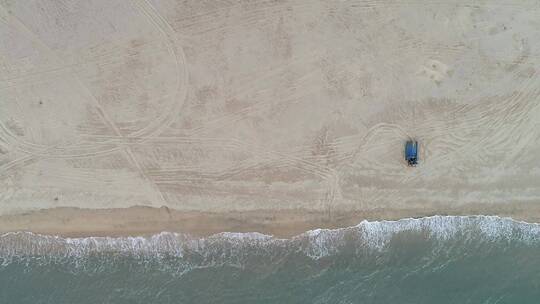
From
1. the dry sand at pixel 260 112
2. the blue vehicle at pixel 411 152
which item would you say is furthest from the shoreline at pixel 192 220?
the blue vehicle at pixel 411 152

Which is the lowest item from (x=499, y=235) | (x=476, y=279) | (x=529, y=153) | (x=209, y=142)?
(x=476, y=279)

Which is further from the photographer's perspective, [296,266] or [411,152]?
[296,266]

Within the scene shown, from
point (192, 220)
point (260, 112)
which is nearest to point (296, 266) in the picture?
point (192, 220)

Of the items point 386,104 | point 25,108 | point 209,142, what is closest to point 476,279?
point 386,104

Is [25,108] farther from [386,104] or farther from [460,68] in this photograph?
[460,68]

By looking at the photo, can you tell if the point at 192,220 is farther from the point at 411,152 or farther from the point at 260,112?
the point at 411,152

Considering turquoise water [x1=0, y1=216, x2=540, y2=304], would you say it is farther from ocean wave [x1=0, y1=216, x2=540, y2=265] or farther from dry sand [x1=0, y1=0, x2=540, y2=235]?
dry sand [x1=0, y1=0, x2=540, y2=235]

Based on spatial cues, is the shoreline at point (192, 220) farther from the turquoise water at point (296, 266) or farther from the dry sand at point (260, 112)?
the turquoise water at point (296, 266)
